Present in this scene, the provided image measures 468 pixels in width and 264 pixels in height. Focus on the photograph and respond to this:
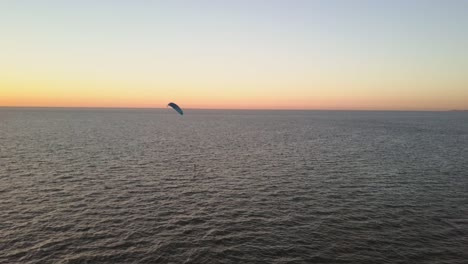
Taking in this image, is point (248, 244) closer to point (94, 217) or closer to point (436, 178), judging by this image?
point (94, 217)

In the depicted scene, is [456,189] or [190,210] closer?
[190,210]

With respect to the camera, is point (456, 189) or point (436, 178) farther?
point (436, 178)

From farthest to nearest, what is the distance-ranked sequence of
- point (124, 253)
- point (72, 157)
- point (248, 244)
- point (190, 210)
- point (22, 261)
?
point (72, 157), point (190, 210), point (248, 244), point (124, 253), point (22, 261)

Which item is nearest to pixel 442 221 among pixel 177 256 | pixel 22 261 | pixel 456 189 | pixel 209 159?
pixel 456 189

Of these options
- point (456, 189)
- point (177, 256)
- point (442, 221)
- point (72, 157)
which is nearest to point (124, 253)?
point (177, 256)

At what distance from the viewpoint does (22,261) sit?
27.2 meters

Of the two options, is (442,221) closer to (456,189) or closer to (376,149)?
(456,189)

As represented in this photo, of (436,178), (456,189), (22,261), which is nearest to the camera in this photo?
(22,261)

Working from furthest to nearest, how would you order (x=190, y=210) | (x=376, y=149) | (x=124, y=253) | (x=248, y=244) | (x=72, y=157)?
1. (x=376, y=149)
2. (x=72, y=157)
3. (x=190, y=210)
4. (x=248, y=244)
5. (x=124, y=253)

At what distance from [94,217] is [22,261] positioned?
987cm

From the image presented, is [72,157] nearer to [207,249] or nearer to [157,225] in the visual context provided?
[157,225]

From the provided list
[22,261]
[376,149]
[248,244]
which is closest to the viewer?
[22,261]

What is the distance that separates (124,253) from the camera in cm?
2894

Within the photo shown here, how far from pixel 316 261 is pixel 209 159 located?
162ft
